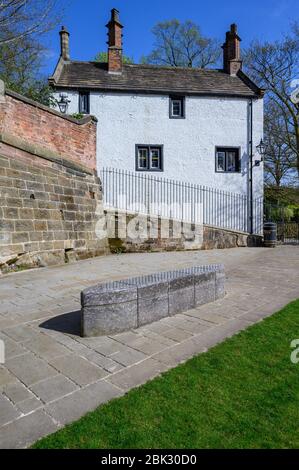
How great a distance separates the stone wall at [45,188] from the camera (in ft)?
25.2

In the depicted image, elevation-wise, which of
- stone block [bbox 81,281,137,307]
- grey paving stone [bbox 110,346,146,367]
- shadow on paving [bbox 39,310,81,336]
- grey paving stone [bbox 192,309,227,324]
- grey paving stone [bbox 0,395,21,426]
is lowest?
grey paving stone [bbox 0,395,21,426]

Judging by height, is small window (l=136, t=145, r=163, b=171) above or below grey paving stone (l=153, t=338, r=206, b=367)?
above

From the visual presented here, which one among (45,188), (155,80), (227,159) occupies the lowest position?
(45,188)

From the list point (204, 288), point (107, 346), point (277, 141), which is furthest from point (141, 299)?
point (277, 141)

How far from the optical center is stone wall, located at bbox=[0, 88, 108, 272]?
25.2ft

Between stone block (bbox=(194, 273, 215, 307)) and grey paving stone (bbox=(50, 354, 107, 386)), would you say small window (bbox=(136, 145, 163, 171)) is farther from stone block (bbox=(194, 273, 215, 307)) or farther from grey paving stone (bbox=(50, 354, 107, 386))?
grey paving stone (bbox=(50, 354, 107, 386))

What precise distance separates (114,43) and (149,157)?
21.8 feet

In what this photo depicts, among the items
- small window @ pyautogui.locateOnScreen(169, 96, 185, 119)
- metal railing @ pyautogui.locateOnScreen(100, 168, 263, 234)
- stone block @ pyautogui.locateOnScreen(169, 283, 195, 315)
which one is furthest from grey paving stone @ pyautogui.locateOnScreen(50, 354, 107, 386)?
small window @ pyautogui.locateOnScreen(169, 96, 185, 119)

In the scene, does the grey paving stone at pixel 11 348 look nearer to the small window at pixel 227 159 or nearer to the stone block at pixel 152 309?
the stone block at pixel 152 309

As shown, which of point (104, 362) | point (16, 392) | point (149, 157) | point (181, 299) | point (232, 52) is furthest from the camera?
point (232, 52)

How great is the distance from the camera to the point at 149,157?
15859 millimetres

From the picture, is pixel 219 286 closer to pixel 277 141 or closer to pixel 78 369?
pixel 78 369

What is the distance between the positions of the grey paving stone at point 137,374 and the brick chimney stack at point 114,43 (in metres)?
17.2
